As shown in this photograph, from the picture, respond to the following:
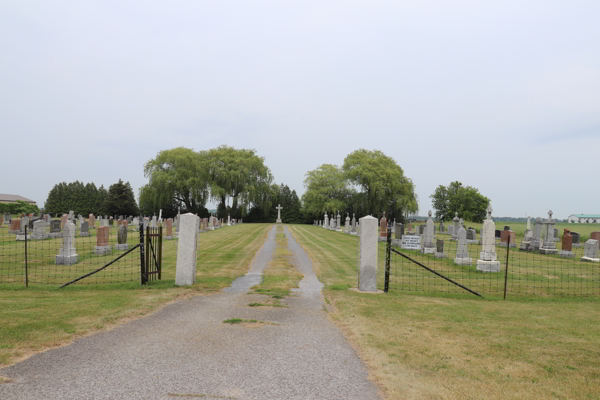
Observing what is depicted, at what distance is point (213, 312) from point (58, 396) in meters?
3.85

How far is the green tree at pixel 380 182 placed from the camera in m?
60.4

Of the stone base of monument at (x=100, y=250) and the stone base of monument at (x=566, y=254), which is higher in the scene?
the stone base of monument at (x=566, y=254)

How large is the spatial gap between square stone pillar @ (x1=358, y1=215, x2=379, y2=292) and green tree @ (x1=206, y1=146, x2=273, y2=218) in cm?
4960

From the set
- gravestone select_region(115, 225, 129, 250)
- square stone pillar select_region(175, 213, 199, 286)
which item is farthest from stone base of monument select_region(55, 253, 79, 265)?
square stone pillar select_region(175, 213, 199, 286)

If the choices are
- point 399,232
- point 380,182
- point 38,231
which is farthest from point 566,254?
point 380,182

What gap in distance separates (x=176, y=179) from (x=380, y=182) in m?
31.2

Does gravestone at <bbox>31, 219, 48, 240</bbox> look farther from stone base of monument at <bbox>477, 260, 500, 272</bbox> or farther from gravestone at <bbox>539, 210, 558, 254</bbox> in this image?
gravestone at <bbox>539, 210, 558, 254</bbox>

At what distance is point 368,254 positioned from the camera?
10148 mm

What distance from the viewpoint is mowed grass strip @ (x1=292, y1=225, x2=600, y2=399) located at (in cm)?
436

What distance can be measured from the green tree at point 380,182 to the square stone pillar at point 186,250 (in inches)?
2000

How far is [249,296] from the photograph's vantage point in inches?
363

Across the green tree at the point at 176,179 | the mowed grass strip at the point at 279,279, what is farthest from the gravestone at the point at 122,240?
the green tree at the point at 176,179

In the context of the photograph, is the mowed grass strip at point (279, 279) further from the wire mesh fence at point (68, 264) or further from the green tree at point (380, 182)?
the green tree at point (380, 182)

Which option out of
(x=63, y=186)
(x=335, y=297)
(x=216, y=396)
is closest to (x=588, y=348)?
(x=335, y=297)
